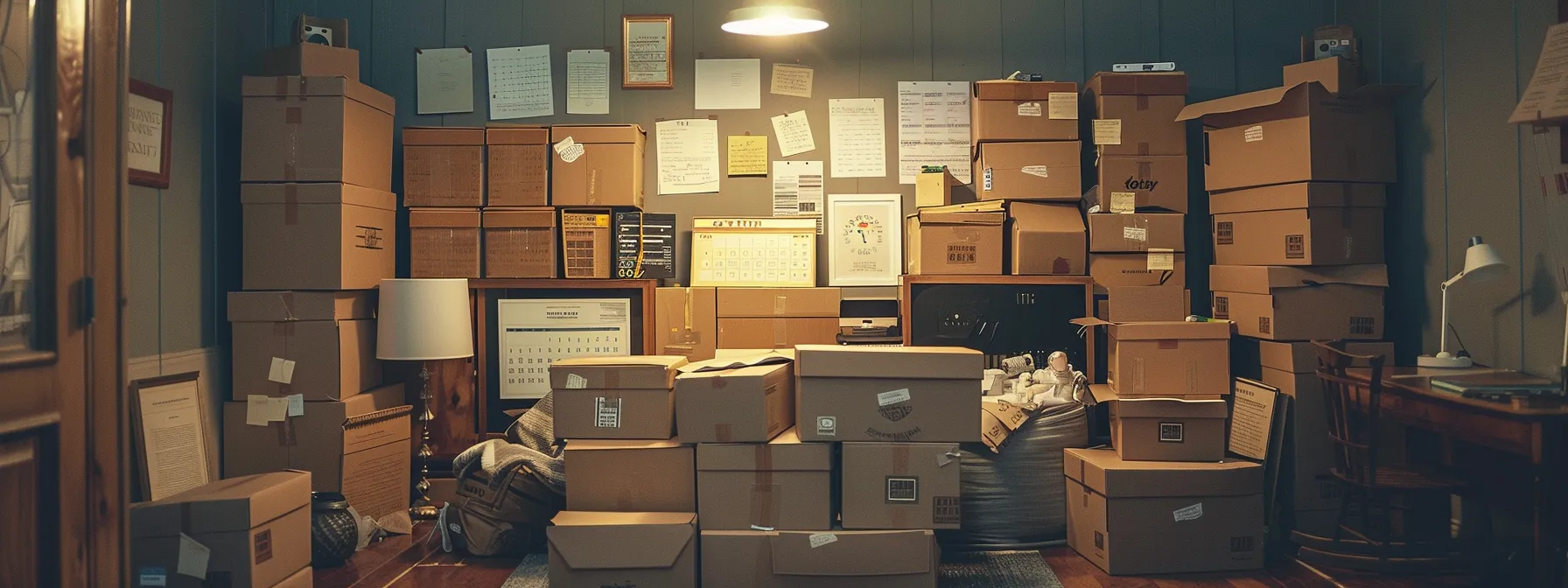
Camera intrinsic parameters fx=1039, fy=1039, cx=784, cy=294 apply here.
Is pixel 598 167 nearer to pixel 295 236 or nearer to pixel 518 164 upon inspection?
pixel 518 164

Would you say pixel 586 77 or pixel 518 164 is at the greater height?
pixel 586 77

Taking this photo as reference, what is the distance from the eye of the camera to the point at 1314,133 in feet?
12.5

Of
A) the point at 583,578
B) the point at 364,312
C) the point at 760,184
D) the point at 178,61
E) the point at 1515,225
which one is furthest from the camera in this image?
the point at 760,184

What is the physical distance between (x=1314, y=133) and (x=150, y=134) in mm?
4149

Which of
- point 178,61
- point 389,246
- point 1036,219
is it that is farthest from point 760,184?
point 178,61

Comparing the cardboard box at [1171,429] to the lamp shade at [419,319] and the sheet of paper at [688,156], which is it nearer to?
the sheet of paper at [688,156]

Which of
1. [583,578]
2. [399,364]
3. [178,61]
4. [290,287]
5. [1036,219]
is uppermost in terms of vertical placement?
[178,61]

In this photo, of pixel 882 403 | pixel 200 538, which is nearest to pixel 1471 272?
pixel 882 403

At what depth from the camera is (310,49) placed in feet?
13.2

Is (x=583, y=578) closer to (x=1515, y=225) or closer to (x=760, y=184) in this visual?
(x=760, y=184)

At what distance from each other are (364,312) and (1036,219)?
2.73 m

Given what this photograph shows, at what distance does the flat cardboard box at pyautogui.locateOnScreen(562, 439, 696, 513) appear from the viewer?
10.4 feet

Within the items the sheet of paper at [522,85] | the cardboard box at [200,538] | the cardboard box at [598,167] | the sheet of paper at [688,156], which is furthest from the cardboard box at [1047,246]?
the cardboard box at [200,538]

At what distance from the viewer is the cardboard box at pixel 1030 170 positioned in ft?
14.0
